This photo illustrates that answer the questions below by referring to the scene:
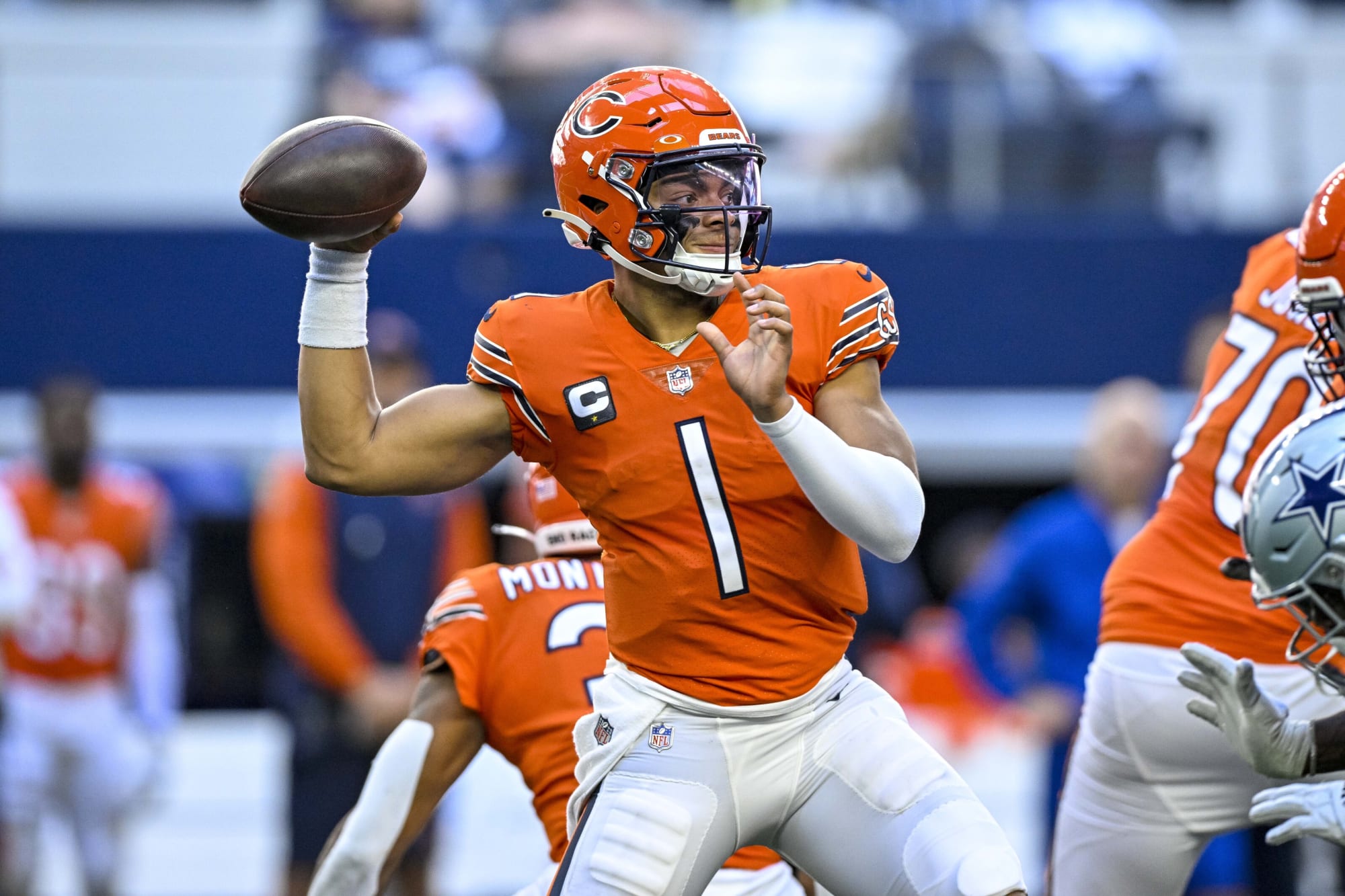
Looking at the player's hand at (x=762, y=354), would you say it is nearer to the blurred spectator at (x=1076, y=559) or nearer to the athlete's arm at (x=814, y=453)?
the athlete's arm at (x=814, y=453)

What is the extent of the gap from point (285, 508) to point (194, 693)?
4.51 meters

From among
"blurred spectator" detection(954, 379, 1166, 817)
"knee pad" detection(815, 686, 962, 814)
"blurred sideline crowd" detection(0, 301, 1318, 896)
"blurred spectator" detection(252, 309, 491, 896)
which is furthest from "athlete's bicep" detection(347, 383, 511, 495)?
"blurred spectator" detection(954, 379, 1166, 817)

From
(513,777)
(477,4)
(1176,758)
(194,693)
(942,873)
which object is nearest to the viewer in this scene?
(942,873)

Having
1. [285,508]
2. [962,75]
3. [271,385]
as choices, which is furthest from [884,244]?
[285,508]

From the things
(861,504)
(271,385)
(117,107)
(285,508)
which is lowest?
(271,385)

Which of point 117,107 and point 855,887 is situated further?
point 117,107

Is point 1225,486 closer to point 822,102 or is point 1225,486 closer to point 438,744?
point 438,744

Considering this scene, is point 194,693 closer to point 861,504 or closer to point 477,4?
point 477,4

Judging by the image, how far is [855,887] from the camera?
2924mm

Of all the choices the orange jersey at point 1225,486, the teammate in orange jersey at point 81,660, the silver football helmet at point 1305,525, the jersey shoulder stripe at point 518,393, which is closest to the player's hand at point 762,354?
the jersey shoulder stripe at point 518,393

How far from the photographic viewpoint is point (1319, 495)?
272cm

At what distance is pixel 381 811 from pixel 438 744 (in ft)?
0.55

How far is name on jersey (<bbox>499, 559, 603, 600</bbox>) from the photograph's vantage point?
3641 mm

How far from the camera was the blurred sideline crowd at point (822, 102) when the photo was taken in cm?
880
